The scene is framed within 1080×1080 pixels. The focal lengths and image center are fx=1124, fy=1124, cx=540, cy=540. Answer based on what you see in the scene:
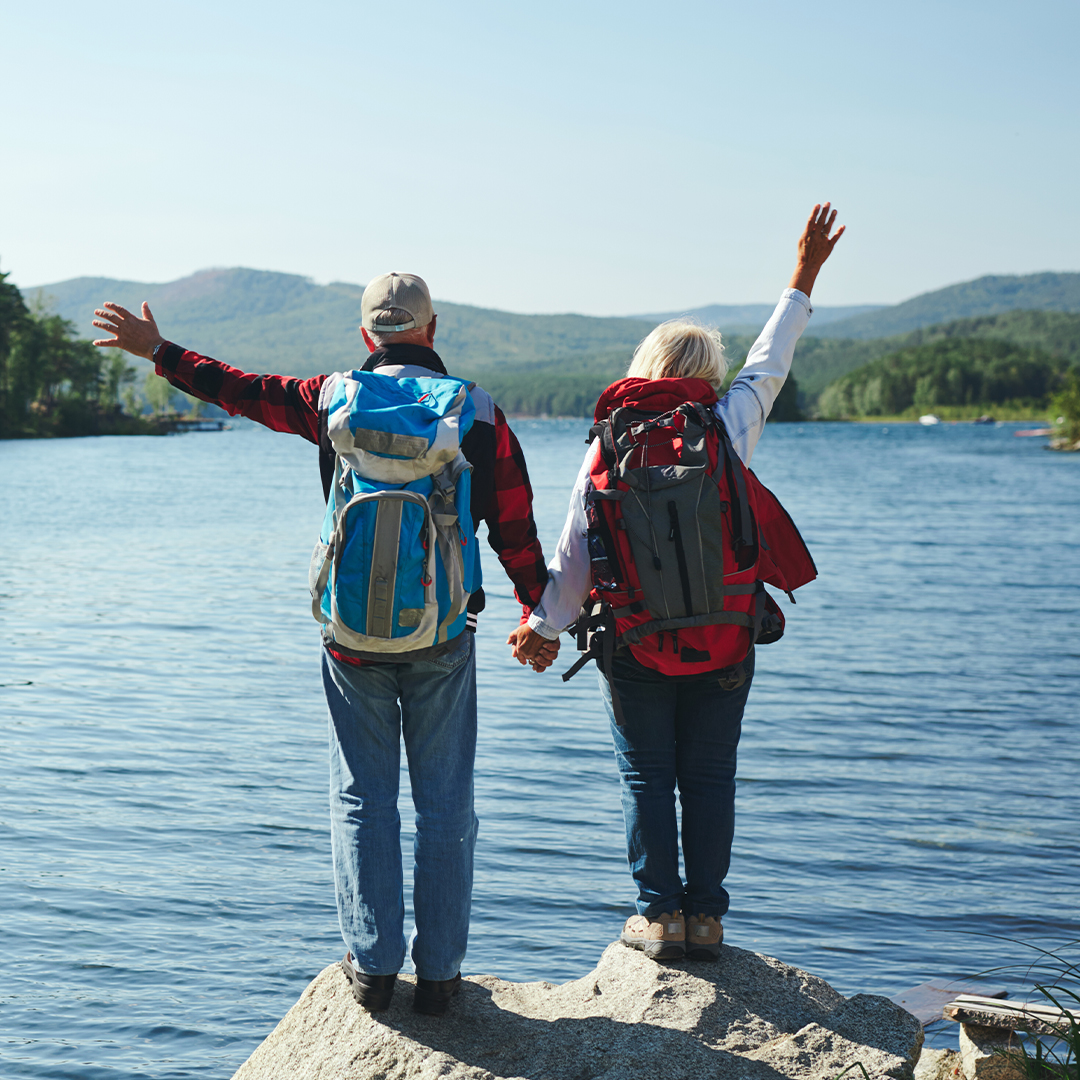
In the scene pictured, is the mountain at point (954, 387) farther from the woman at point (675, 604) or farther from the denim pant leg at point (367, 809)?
the denim pant leg at point (367, 809)

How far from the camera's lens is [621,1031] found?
3367 mm

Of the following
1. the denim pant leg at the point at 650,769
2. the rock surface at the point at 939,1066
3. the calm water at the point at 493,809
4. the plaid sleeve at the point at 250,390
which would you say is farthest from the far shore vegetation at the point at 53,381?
the rock surface at the point at 939,1066

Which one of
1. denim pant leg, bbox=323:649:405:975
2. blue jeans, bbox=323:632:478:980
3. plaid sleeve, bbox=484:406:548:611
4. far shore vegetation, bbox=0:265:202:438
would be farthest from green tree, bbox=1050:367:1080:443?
denim pant leg, bbox=323:649:405:975

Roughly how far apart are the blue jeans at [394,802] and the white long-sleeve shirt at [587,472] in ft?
1.30

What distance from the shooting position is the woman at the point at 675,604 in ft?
11.4

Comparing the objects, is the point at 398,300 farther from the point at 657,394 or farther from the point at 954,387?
the point at 954,387

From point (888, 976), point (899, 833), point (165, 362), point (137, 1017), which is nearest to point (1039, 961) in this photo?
point (888, 976)

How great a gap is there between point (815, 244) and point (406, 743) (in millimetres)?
2268

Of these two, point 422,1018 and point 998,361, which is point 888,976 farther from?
point 998,361

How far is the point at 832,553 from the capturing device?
80.2ft

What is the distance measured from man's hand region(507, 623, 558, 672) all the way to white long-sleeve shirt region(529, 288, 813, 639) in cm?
3

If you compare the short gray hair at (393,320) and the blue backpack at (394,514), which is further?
the short gray hair at (393,320)

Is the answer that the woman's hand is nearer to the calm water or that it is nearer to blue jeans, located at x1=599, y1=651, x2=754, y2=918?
blue jeans, located at x1=599, y1=651, x2=754, y2=918

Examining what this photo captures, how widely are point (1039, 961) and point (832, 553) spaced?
1934cm
